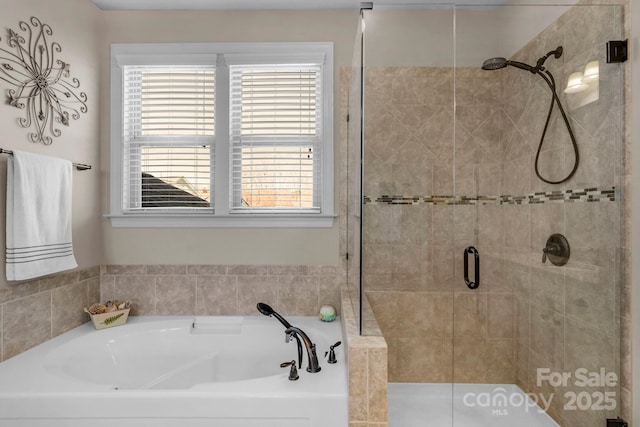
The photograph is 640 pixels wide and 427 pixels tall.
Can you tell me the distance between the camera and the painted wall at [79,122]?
1846mm

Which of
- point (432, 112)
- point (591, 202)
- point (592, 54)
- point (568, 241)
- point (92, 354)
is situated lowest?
point (92, 354)

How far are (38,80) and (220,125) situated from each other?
102 cm

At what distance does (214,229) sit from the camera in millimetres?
2469

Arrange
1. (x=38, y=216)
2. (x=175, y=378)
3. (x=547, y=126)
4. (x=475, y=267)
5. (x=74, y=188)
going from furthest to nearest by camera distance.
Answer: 1. (x=74, y=188)
2. (x=175, y=378)
3. (x=38, y=216)
4. (x=475, y=267)
5. (x=547, y=126)

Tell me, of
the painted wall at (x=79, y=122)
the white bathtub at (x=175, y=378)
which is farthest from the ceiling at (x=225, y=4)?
the white bathtub at (x=175, y=378)

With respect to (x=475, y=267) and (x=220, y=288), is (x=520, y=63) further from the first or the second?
(x=220, y=288)

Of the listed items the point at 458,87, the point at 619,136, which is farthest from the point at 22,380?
the point at 619,136

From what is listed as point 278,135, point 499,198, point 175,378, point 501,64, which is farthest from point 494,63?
point 175,378

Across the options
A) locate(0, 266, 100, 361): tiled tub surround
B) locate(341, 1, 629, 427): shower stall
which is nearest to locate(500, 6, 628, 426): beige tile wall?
locate(341, 1, 629, 427): shower stall

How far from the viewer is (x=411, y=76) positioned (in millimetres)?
1671

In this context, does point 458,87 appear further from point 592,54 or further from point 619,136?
point 619,136

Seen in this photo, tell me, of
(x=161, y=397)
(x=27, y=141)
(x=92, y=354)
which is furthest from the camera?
(x=92, y=354)

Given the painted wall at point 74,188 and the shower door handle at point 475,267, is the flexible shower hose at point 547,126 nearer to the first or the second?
the shower door handle at point 475,267

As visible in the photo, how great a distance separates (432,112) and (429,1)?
0.50 meters
